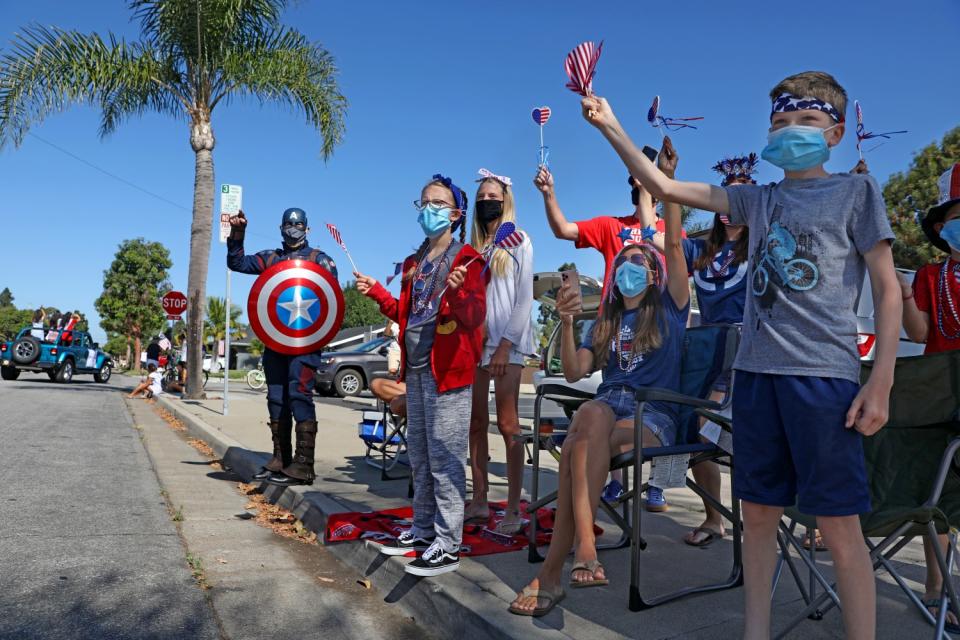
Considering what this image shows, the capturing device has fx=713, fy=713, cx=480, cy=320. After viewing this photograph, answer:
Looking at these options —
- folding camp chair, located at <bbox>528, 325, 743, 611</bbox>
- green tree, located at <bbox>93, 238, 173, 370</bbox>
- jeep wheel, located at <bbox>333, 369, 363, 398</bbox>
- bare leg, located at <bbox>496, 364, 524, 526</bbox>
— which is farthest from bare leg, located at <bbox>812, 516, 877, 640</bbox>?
green tree, located at <bbox>93, 238, 173, 370</bbox>

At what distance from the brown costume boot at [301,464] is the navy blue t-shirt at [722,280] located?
2968 mm

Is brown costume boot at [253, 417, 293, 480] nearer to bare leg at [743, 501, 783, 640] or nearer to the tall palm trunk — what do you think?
bare leg at [743, 501, 783, 640]

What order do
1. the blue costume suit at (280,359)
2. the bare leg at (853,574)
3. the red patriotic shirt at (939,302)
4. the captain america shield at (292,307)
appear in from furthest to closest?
the blue costume suit at (280,359) < the captain america shield at (292,307) < the red patriotic shirt at (939,302) < the bare leg at (853,574)

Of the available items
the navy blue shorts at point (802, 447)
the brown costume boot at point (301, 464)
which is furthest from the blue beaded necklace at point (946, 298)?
the brown costume boot at point (301, 464)

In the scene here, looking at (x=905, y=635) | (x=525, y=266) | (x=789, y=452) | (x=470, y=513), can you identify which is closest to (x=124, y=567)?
(x=470, y=513)

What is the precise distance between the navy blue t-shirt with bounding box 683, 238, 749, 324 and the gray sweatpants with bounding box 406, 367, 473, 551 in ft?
4.73

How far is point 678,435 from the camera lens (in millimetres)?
3289

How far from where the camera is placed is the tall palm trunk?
15.1 metres

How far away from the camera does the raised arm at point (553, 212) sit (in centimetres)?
381

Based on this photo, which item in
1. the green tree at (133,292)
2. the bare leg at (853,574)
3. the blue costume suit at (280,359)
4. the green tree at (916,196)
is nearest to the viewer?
the bare leg at (853,574)

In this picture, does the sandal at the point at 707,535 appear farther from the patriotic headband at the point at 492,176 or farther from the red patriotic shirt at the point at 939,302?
the patriotic headband at the point at 492,176

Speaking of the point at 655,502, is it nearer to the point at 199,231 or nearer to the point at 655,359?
the point at 655,359

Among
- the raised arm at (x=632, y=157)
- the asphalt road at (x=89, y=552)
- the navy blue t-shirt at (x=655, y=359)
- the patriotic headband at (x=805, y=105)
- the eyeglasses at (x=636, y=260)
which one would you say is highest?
the patriotic headband at (x=805, y=105)

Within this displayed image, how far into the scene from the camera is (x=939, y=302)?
3.10 meters
